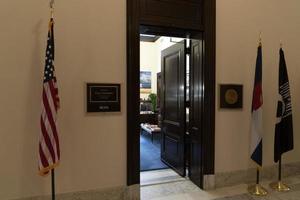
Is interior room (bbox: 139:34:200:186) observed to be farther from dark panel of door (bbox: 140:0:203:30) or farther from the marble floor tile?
dark panel of door (bbox: 140:0:203:30)

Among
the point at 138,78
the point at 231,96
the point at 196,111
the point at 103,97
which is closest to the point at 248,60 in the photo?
the point at 231,96

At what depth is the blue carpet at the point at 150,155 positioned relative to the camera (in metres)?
4.55

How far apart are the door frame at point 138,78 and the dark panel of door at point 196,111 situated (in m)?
0.08

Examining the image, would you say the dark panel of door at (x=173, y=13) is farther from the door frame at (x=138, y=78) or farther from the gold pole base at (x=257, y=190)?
the gold pole base at (x=257, y=190)

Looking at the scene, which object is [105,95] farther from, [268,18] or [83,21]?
[268,18]

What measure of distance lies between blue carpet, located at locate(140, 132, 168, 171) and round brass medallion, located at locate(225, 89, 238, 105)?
188 centimetres

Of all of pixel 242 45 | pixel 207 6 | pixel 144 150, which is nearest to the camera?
pixel 207 6

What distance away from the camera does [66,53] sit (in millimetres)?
2730

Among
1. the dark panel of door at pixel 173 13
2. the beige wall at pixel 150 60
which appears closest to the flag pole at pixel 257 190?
the dark panel of door at pixel 173 13

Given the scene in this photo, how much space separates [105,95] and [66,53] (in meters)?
0.69

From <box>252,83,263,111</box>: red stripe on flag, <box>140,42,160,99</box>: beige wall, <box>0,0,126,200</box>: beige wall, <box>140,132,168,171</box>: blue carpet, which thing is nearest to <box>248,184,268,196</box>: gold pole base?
<box>252,83,263,111</box>: red stripe on flag

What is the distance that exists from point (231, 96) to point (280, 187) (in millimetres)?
1574

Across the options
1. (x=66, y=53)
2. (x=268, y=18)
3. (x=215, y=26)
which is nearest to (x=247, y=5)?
(x=268, y=18)

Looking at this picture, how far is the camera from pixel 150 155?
5.36 metres
